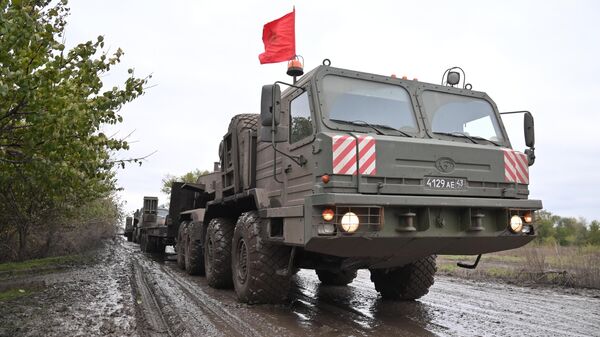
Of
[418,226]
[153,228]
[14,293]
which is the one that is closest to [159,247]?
[153,228]

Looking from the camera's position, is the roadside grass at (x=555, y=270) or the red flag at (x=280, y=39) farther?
the roadside grass at (x=555, y=270)

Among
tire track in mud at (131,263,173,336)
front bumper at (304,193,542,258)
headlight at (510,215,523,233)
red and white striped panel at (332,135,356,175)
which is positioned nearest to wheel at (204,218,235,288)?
tire track in mud at (131,263,173,336)

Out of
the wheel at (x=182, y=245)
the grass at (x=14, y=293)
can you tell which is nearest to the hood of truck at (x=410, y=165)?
the grass at (x=14, y=293)

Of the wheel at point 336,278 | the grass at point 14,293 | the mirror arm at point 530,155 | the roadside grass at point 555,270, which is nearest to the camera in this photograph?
the mirror arm at point 530,155

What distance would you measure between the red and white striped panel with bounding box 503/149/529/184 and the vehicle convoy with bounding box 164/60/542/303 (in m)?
0.02

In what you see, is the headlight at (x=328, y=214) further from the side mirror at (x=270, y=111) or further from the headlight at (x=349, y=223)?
the side mirror at (x=270, y=111)

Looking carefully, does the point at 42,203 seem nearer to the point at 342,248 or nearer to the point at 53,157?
the point at 53,157

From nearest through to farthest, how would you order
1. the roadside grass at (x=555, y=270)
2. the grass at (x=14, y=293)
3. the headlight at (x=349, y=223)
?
the headlight at (x=349, y=223)
the grass at (x=14, y=293)
the roadside grass at (x=555, y=270)

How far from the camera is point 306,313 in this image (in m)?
5.76

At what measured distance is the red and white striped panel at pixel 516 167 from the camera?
5.24m

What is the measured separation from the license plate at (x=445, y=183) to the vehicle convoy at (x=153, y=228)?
10514mm

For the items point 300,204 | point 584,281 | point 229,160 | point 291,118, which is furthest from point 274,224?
point 584,281

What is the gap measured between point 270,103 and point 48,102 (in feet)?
8.03

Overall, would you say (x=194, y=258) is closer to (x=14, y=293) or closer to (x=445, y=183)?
(x=14, y=293)
